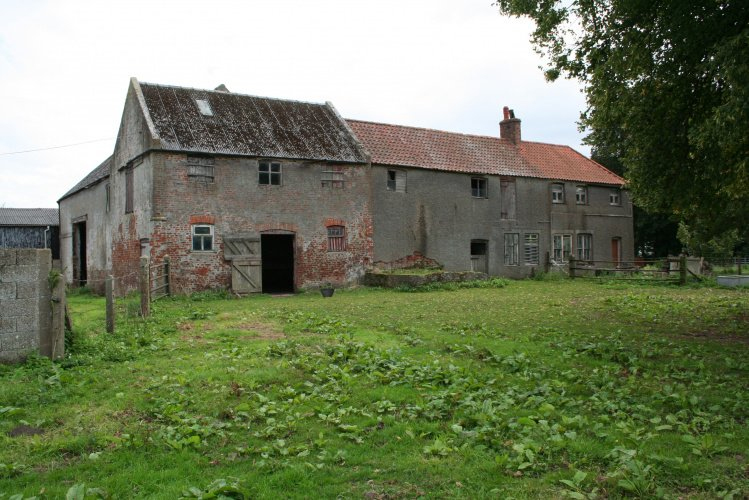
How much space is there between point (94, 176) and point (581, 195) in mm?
27803

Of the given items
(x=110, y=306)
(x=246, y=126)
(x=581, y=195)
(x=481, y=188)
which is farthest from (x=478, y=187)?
(x=110, y=306)

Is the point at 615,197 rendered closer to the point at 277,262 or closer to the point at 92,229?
the point at 277,262

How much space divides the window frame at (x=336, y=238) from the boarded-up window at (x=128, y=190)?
8352 mm

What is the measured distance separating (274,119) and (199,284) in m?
8.31

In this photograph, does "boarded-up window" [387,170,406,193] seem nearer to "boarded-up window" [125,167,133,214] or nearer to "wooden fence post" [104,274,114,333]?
"boarded-up window" [125,167,133,214]

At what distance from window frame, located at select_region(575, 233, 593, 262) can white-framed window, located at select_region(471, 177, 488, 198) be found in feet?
23.4

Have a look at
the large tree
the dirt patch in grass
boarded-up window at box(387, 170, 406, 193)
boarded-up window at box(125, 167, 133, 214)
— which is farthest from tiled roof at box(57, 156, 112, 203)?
the large tree

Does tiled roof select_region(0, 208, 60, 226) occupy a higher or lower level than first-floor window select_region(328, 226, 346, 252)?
higher

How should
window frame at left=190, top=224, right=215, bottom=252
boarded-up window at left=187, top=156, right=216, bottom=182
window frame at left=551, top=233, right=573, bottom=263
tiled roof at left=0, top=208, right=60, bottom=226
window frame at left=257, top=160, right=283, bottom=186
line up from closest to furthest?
window frame at left=190, top=224, right=215, bottom=252
boarded-up window at left=187, top=156, right=216, bottom=182
window frame at left=257, top=160, right=283, bottom=186
window frame at left=551, top=233, right=573, bottom=263
tiled roof at left=0, top=208, right=60, bottom=226

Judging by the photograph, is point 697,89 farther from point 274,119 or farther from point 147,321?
point 274,119

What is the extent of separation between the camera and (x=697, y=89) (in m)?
10.7

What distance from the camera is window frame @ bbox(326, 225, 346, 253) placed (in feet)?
79.5

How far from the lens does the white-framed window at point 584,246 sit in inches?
1286

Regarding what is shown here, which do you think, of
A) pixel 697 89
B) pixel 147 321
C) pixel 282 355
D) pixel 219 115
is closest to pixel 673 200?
pixel 697 89
